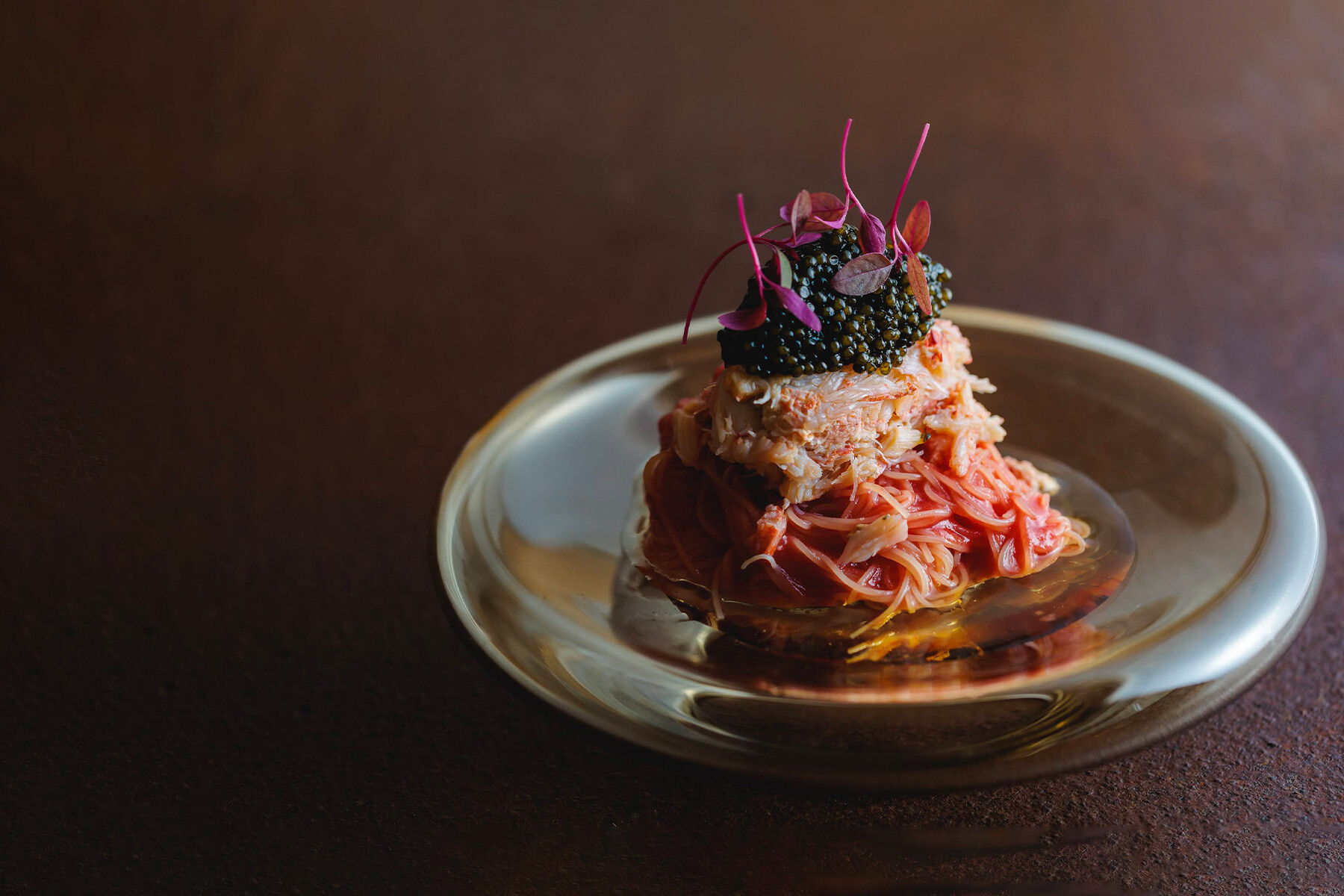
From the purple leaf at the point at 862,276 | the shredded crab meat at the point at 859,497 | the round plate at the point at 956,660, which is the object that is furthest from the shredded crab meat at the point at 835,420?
the round plate at the point at 956,660

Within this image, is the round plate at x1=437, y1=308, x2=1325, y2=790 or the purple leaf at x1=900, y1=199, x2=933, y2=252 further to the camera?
the purple leaf at x1=900, y1=199, x2=933, y2=252

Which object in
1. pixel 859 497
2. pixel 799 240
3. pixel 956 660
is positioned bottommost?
pixel 956 660

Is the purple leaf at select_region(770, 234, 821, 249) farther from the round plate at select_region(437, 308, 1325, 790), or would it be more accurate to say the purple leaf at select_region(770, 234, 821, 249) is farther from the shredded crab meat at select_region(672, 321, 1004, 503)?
the round plate at select_region(437, 308, 1325, 790)

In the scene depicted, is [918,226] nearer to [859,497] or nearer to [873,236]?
[873,236]

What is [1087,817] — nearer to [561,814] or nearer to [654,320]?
[561,814]

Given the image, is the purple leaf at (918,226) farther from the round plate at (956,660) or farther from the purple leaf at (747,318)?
the round plate at (956,660)

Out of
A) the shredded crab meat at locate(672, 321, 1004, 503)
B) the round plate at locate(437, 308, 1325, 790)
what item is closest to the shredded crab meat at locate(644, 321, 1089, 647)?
the shredded crab meat at locate(672, 321, 1004, 503)

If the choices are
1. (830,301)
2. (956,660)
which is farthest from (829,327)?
(956,660)
